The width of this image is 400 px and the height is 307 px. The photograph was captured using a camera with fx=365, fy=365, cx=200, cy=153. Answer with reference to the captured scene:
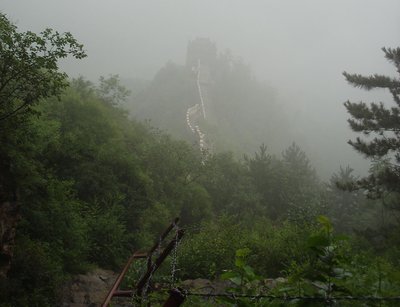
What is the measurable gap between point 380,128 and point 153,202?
10352mm

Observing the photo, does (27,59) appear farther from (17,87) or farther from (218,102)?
(218,102)

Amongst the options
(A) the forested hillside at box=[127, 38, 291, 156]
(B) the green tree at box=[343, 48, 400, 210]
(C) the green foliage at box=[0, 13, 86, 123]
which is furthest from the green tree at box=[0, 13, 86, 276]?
(A) the forested hillside at box=[127, 38, 291, 156]

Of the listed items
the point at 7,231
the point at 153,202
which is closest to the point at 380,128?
the point at 153,202

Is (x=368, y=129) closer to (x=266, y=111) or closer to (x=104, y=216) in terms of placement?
(x=104, y=216)

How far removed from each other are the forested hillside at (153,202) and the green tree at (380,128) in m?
0.04

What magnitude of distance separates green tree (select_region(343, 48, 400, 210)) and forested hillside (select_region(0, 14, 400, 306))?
4 cm

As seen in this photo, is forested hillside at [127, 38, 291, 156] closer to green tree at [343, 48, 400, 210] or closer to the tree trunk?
green tree at [343, 48, 400, 210]

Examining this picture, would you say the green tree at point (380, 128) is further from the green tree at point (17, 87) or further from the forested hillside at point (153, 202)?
the green tree at point (17, 87)

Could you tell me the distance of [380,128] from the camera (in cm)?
1361

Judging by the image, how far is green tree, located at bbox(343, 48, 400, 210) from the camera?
13141 millimetres

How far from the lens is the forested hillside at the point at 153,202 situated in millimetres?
3816

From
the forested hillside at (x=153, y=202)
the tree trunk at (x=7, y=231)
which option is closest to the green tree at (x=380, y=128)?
the forested hillside at (x=153, y=202)

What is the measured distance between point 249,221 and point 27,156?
42.5 ft

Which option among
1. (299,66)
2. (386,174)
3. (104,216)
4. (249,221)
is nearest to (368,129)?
(386,174)
